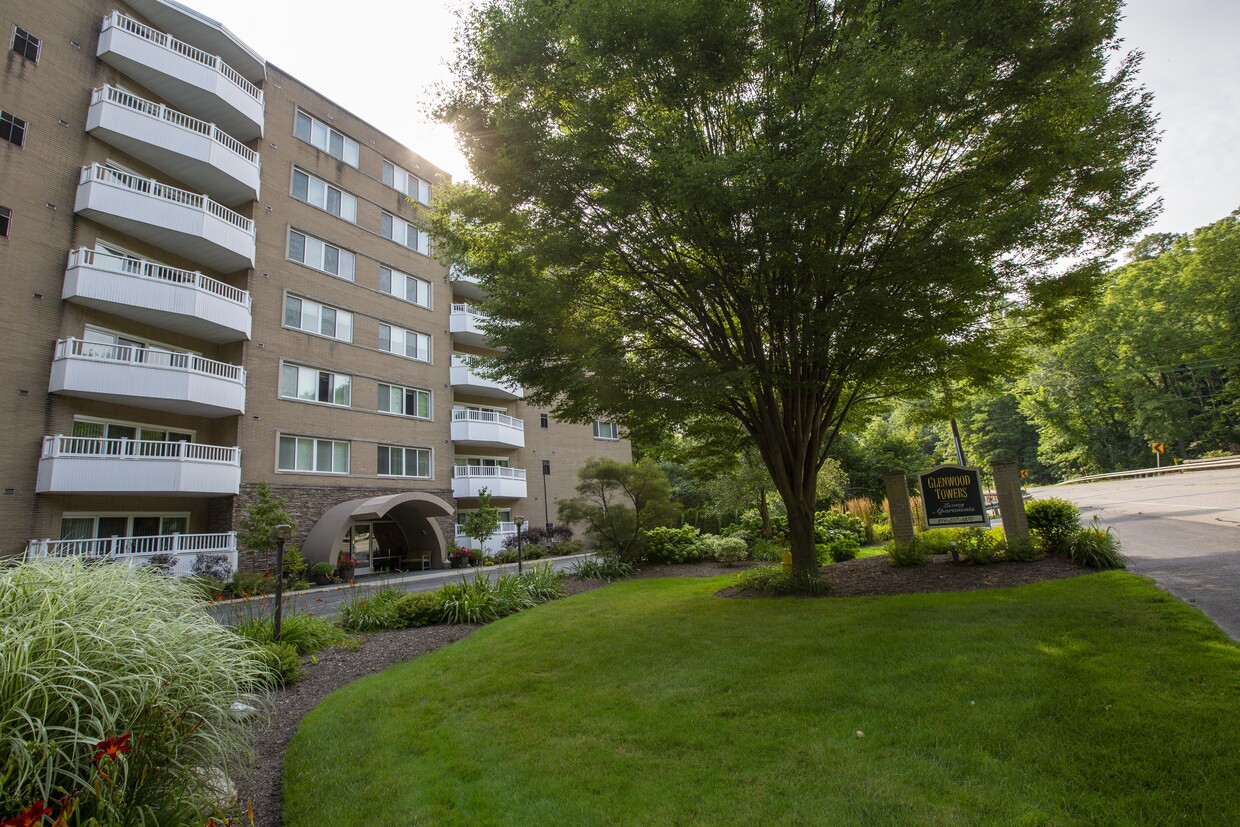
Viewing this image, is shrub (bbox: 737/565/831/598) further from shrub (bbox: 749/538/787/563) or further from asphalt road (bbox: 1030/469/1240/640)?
shrub (bbox: 749/538/787/563)

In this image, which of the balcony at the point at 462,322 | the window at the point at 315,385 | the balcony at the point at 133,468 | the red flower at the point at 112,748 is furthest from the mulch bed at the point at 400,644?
the balcony at the point at 462,322

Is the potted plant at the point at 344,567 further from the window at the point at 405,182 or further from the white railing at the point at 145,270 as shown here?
the window at the point at 405,182

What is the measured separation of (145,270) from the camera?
17562 millimetres

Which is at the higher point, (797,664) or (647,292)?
(647,292)

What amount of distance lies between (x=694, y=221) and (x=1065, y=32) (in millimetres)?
5419

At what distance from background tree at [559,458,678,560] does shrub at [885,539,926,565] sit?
7.59m

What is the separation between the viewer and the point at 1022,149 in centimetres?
802

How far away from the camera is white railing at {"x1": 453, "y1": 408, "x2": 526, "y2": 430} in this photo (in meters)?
28.5

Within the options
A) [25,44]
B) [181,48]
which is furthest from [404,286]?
[25,44]

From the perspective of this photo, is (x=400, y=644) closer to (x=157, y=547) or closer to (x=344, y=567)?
(x=157, y=547)

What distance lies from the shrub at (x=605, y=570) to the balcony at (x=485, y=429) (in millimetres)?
12456

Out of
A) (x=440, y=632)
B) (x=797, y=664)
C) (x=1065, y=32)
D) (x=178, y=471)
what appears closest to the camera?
(x=797, y=664)

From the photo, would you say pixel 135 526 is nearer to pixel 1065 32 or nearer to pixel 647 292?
pixel 647 292

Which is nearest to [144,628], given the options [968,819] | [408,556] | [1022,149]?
[968,819]
